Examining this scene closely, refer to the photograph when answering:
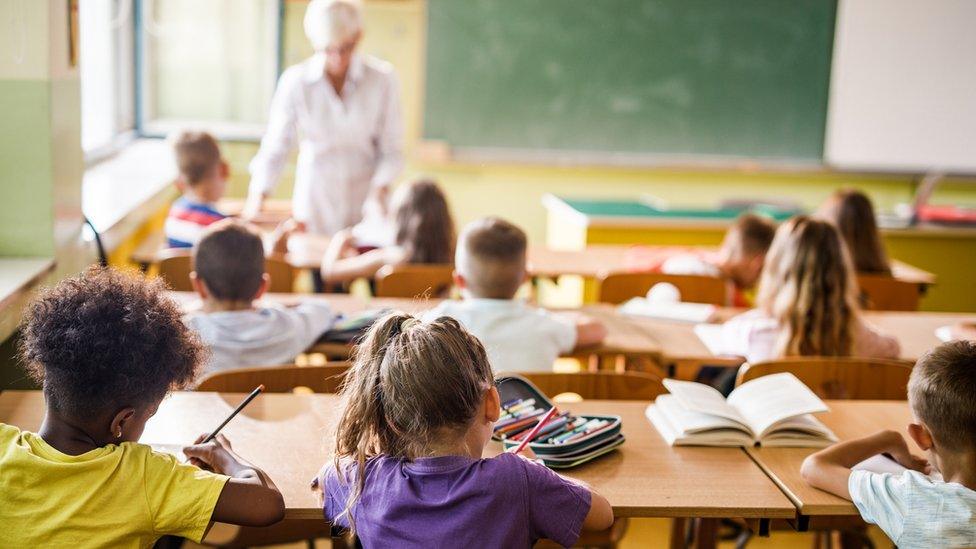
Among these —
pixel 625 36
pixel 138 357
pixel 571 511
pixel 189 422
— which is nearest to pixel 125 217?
pixel 189 422

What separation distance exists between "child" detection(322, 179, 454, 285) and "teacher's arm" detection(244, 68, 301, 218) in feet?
2.82

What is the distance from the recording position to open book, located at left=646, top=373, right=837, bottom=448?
2.11 metres

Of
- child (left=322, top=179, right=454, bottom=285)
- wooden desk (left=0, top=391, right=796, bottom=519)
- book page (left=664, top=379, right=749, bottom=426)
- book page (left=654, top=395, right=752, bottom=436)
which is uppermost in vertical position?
child (left=322, top=179, right=454, bottom=285)

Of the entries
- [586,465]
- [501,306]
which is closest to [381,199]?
→ [501,306]

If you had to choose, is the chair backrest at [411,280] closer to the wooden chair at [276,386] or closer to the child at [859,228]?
the wooden chair at [276,386]

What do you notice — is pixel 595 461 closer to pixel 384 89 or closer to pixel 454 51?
pixel 384 89

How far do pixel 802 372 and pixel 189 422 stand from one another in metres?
1.47

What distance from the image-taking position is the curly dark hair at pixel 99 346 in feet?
5.18

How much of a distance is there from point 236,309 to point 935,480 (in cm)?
171

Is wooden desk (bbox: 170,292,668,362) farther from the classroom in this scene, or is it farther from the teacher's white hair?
the teacher's white hair

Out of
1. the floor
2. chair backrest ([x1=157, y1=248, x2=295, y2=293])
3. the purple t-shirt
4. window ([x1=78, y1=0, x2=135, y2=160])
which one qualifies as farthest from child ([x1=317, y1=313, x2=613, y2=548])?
window ([x1=78, y1=0, x2=135, y2=160])

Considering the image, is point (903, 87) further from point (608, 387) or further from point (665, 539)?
point (608, 387)

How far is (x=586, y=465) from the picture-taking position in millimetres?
1990

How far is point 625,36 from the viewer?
6438 millimetres
